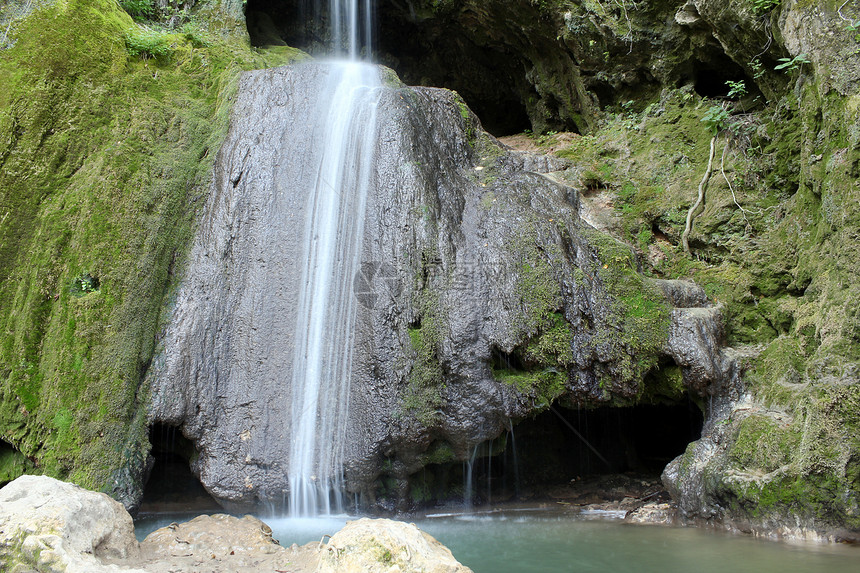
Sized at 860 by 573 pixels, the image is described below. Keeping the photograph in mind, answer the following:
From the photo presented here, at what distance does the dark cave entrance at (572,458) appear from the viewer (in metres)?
7.04

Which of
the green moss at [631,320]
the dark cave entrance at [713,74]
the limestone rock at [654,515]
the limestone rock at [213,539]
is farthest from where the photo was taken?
the dark cave entrance at [713,74]

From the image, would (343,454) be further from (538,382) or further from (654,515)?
(654,515)

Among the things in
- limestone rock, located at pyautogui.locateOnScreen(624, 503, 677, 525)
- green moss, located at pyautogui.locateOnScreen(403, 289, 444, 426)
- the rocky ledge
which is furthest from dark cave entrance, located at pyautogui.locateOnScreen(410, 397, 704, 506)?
the rocky ledge

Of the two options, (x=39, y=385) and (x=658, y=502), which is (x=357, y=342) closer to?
(x=39, y=385)

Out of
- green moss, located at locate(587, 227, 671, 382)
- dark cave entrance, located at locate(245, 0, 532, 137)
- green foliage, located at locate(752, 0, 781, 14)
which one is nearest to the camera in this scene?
green moss, located at locate(587, 227, 671, 382)

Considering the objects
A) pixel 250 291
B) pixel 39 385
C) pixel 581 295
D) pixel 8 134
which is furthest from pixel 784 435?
pixel 8 134

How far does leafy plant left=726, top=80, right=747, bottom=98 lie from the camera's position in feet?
27.1

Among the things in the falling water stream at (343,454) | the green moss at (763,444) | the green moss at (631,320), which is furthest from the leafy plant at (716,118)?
the falling water stream at (343,454)

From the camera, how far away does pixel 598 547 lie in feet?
16.3

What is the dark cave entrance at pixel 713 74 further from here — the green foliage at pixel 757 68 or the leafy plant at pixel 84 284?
the leafy plant at pixel 84 284

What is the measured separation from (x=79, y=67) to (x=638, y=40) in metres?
8.81

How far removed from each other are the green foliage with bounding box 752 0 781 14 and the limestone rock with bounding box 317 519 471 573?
743 cm

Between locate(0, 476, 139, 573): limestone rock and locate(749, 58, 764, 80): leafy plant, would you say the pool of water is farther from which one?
locate(749, 58, 764, 80): leafy plant

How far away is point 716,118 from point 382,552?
26.0ft
